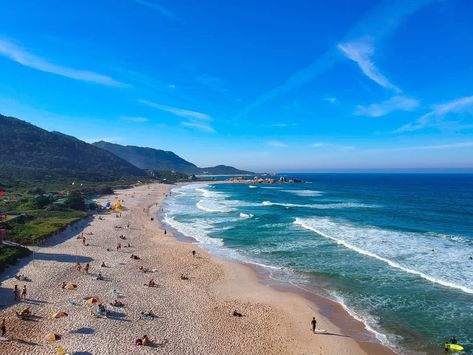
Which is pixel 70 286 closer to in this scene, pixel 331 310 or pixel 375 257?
pixel 331 310

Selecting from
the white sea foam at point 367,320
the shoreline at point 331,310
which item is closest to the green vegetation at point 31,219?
the shoreline at point 331,310

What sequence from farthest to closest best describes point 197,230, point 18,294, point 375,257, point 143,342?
point 197,230 < point 375,257 < point 18,294 < point 143,342

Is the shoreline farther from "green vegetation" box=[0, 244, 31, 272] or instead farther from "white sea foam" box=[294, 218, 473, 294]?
"green vegetation" box=[0, 244, 31, 272]

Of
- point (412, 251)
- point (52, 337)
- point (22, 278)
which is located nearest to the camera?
point (52, 337)

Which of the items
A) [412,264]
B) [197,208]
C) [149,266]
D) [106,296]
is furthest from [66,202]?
[412,264]

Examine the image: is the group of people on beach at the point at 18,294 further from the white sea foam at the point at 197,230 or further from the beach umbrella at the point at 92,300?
the white sea foam at the point at 197,230

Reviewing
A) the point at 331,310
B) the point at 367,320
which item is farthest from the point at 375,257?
the point at 367,320
